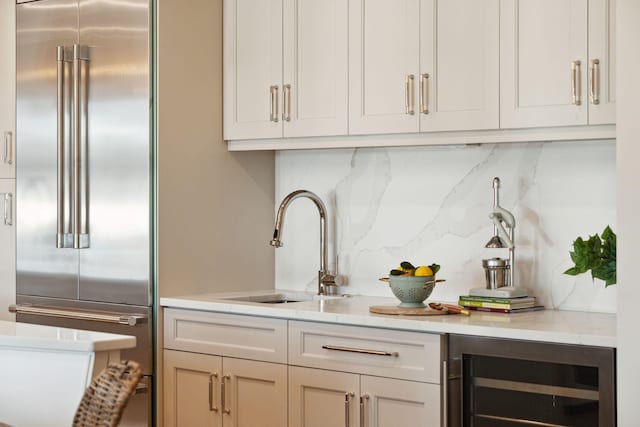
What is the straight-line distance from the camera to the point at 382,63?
12.0 feet

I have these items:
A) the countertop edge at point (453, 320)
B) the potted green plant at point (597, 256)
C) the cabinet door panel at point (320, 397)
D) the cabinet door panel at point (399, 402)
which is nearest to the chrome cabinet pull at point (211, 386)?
the countertop edge at point (453, 320)

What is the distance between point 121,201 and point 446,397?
1.64 metres

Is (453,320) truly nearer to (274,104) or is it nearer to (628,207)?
(628,207)

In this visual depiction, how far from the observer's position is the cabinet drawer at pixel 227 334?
3549 mm

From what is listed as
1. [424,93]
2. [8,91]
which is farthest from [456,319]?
[8,91]

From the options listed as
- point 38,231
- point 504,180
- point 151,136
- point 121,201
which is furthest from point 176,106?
point 504,180

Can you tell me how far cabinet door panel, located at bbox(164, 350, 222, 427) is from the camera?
3.74m

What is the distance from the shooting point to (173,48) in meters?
3.97

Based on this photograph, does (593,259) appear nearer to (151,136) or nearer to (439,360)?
(439,360)

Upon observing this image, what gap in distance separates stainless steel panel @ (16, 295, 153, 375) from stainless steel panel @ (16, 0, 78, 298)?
0.04 metres

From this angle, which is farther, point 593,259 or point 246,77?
point 246,77

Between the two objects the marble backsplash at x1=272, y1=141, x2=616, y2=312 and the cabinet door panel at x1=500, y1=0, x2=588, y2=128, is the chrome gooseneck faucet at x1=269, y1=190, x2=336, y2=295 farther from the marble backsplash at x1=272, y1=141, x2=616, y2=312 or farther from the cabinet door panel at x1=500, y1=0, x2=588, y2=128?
the cabinet door panel at x1=500, y1=0, x2=588, y2=128

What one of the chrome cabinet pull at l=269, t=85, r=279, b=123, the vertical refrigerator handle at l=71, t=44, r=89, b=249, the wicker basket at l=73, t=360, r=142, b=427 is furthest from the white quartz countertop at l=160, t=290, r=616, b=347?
the wicker basket at l=73, t=360, r=142, b=427

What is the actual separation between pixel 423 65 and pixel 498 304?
0.89 m
